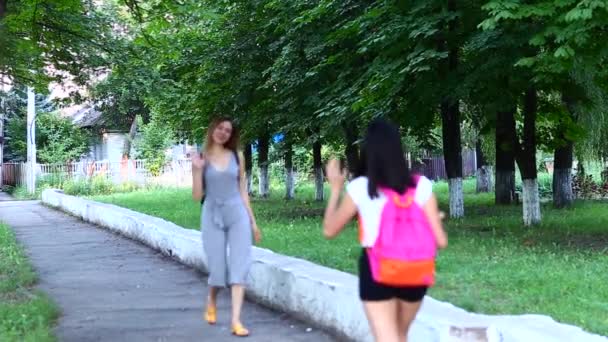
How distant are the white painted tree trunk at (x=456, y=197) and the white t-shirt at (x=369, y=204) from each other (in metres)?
11.2

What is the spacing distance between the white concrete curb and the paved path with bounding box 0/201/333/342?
0.56 ft

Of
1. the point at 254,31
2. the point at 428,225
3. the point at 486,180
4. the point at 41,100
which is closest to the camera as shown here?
the point at 428,225

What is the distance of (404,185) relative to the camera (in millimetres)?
3686

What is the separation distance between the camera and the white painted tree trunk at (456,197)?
14774mm

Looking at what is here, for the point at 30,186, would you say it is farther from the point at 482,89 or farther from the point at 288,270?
the point at 288,270

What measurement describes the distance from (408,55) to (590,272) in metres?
4.73

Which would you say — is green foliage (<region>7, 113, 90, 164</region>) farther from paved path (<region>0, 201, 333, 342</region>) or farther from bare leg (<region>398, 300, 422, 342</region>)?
bare leg (<region>398, 300, 422, 342</region>)

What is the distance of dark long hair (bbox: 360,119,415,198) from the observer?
12.0ft

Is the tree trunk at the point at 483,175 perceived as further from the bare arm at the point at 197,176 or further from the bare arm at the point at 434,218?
the bare arm at the point at 434,218

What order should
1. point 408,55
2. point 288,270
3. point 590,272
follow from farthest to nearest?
point 408,55 < point 590,272 < point 288,270

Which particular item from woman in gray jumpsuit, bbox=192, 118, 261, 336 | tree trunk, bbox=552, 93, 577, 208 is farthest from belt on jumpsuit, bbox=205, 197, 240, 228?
tree trunk, bbox=552, 93, 577, 208

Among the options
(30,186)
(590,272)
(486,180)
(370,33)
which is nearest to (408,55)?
(370,33)

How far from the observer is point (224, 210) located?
620 cm

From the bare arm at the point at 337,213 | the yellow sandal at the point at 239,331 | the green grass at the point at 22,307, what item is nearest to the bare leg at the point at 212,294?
the yellow sandal at the point at 239,331
